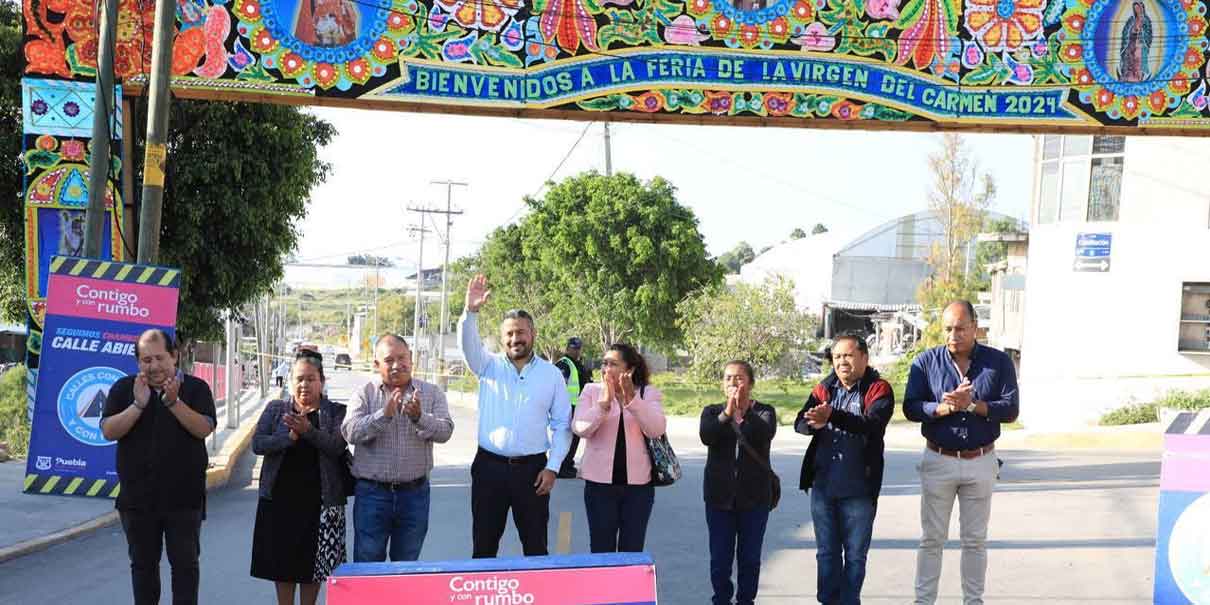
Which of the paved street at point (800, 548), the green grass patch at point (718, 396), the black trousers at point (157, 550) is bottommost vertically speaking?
the green grass patch at point (718, 396)

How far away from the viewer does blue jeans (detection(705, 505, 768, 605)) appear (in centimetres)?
673

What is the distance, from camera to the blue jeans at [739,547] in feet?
22.1

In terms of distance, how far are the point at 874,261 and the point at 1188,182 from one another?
138 feet

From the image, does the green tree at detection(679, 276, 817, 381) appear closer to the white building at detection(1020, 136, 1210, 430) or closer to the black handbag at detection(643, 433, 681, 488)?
the white building at detection(1020, 136, 1210, 430)

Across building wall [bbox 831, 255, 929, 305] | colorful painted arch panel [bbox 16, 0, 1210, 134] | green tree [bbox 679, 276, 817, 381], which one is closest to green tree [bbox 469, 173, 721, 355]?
green tree [bbox 679, 276, 817, 381]

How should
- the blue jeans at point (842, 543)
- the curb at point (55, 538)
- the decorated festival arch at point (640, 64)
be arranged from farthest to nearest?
the decorated festival arch at point (640, 64) → the curb at point (55, 538) → the blue jeans at point (842, 543)

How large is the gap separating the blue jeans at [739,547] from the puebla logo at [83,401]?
552cm

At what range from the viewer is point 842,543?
22.3 feet

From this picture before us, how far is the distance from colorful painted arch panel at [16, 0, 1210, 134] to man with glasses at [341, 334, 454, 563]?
5017 mm

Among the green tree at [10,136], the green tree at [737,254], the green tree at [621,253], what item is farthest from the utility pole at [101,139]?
the green tree at [737,254]

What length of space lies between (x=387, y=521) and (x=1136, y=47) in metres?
8.85

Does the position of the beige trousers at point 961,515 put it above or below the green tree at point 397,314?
above

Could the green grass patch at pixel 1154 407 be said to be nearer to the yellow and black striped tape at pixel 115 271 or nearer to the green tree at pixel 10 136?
→ the yellow and black striped tape at pixel 115 271

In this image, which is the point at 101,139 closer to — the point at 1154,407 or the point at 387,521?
the point at 387,521
